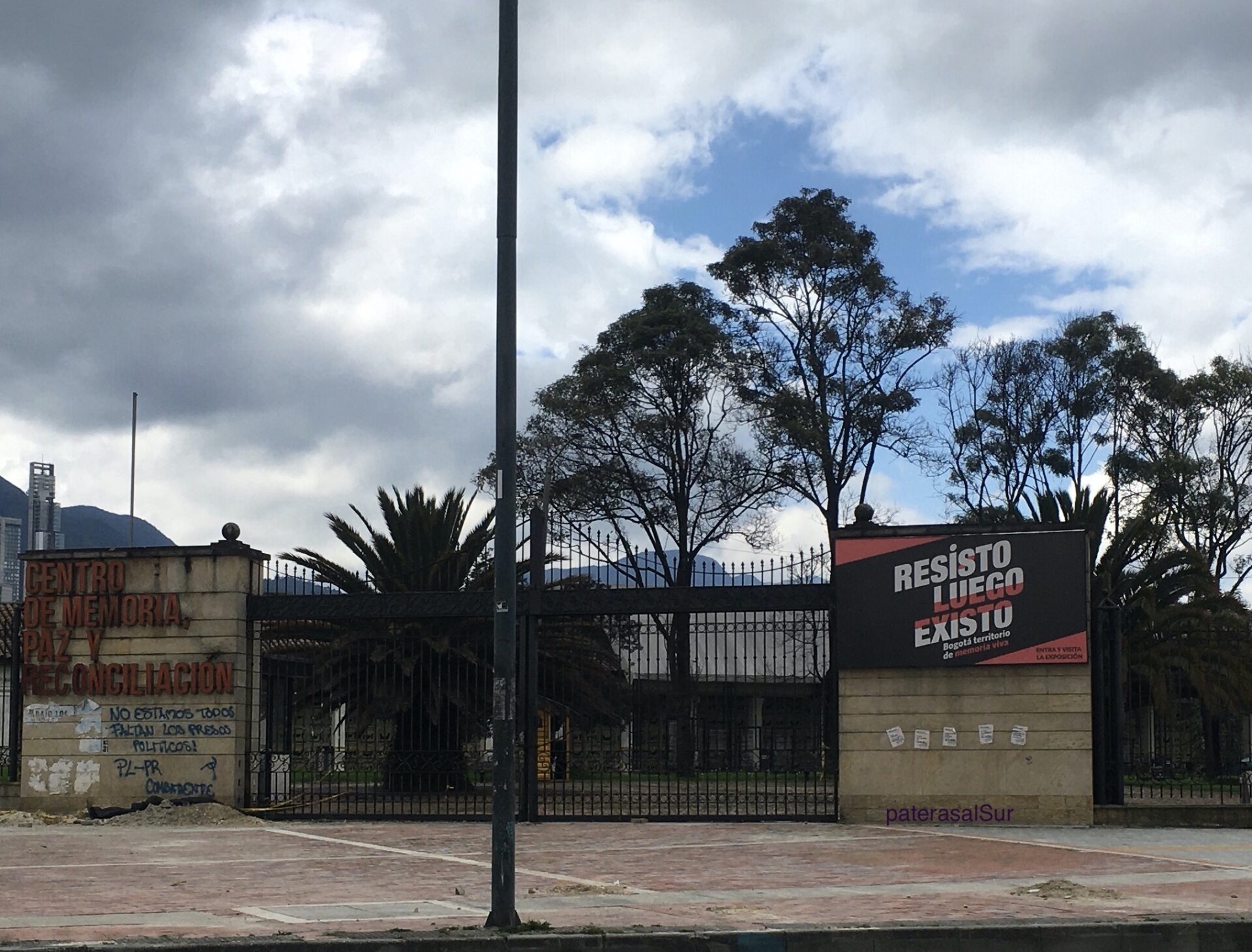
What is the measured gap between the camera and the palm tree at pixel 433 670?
72.4ft

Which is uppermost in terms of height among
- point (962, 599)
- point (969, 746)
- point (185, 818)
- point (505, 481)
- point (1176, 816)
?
point (505, 481)

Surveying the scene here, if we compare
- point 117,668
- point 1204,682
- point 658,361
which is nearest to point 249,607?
point 117,668

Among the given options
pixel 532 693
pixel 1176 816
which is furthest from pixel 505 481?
pixel 1176 816

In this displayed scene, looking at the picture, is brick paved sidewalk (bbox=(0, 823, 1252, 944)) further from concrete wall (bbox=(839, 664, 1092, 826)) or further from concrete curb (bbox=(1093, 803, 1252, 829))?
concrete wall (bbox=(839, 664, 1092, 826))

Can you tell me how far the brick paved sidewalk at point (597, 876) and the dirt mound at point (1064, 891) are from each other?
100 millimetres

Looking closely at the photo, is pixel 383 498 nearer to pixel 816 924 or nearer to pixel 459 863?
pixel 459 863

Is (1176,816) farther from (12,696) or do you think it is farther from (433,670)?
(12,696)

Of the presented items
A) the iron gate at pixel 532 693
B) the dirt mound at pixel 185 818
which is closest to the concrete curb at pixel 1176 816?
the iron gate at pixel 532 693

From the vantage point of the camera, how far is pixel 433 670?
2270 cm

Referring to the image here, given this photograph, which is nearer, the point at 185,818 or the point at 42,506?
the point at 185,818

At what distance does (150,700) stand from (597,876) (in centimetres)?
1001

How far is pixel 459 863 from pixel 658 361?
2983 cm

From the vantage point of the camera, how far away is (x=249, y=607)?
21141 millimetres

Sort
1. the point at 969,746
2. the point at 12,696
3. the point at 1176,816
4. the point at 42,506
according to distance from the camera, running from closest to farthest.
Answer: the point at 1176,816, the point at 969,746, the point at 12,696, the point at 42,506
